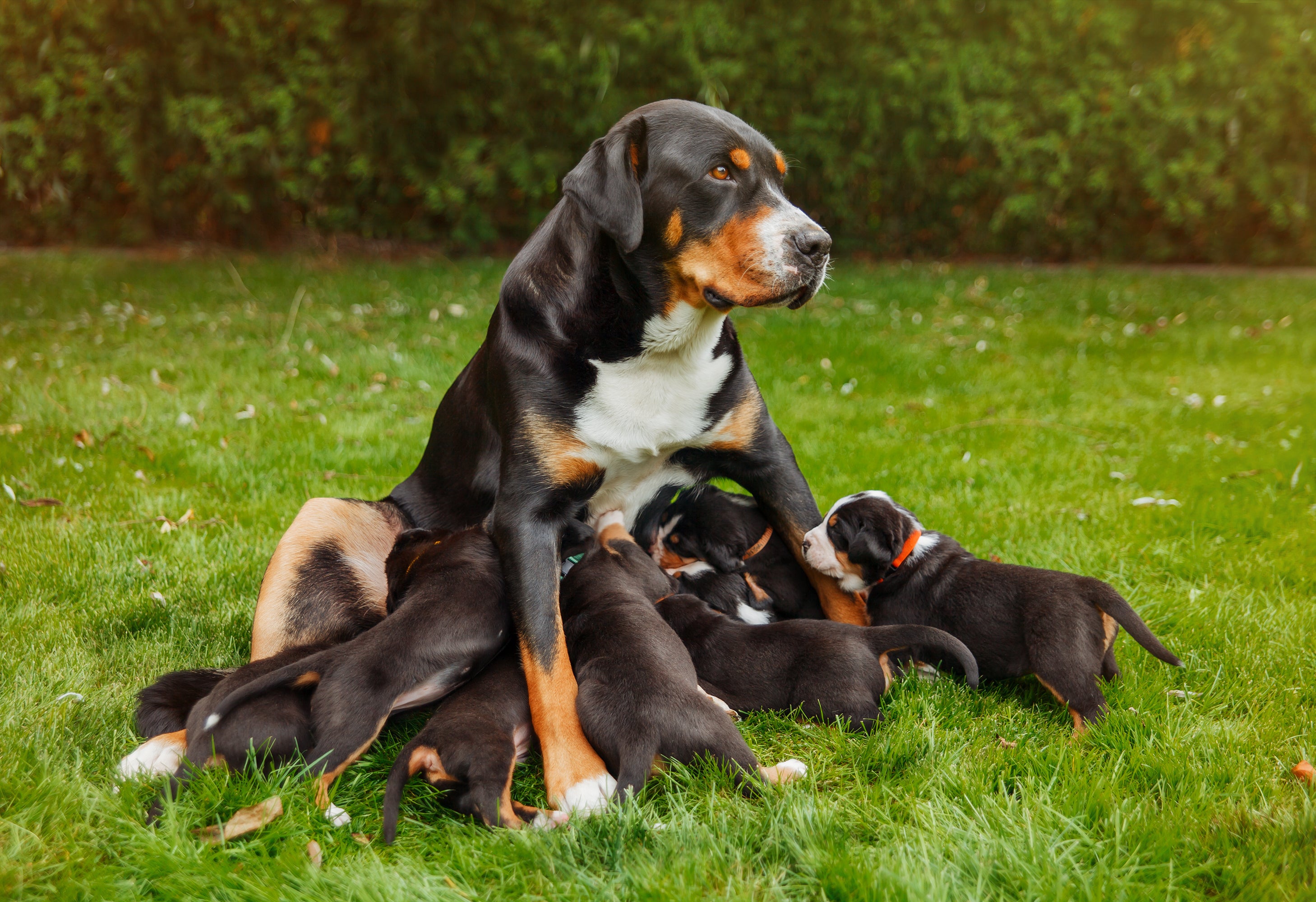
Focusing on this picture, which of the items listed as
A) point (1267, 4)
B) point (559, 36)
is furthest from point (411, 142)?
point (1267, 4)

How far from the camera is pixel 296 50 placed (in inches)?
490

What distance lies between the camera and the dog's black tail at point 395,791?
7.04ft

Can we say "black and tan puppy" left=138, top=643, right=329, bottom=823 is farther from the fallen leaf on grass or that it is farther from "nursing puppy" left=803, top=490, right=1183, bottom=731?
"nursing puppy" left=803, top=490, right=1183, bottom=731

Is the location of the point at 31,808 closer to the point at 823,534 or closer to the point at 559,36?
the point at 823,534

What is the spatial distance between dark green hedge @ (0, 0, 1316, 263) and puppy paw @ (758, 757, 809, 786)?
10.7 m

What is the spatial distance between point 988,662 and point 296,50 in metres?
12.6

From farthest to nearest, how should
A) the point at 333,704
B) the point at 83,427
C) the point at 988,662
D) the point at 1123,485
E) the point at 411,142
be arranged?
the point at 411,142 → the point at 83,427 → the point at 1123,485 → the point at 988,662 → the point at 333,704

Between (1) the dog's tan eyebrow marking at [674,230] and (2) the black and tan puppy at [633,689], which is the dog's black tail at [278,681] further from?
(1) the dog's tan eyebrow marking at [674,230]

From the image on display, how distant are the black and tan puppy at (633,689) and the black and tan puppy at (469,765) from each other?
0.71 ft

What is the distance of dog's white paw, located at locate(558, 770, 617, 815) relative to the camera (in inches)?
91.2

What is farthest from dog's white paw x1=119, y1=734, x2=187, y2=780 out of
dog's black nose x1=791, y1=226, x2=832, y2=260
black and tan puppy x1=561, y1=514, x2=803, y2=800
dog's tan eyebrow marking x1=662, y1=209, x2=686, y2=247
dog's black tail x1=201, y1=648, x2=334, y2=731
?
dog's black nose x1=791, y1=226, x2=832, y2=260

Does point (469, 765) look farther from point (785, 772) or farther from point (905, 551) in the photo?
point (905, 551)

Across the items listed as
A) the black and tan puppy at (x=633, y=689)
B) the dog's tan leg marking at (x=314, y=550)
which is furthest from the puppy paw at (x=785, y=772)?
the dog's tan leg marking at (x=314, y=550)

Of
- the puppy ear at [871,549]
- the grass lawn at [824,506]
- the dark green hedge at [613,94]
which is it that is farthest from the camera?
the dark green hedge at [613,94]
